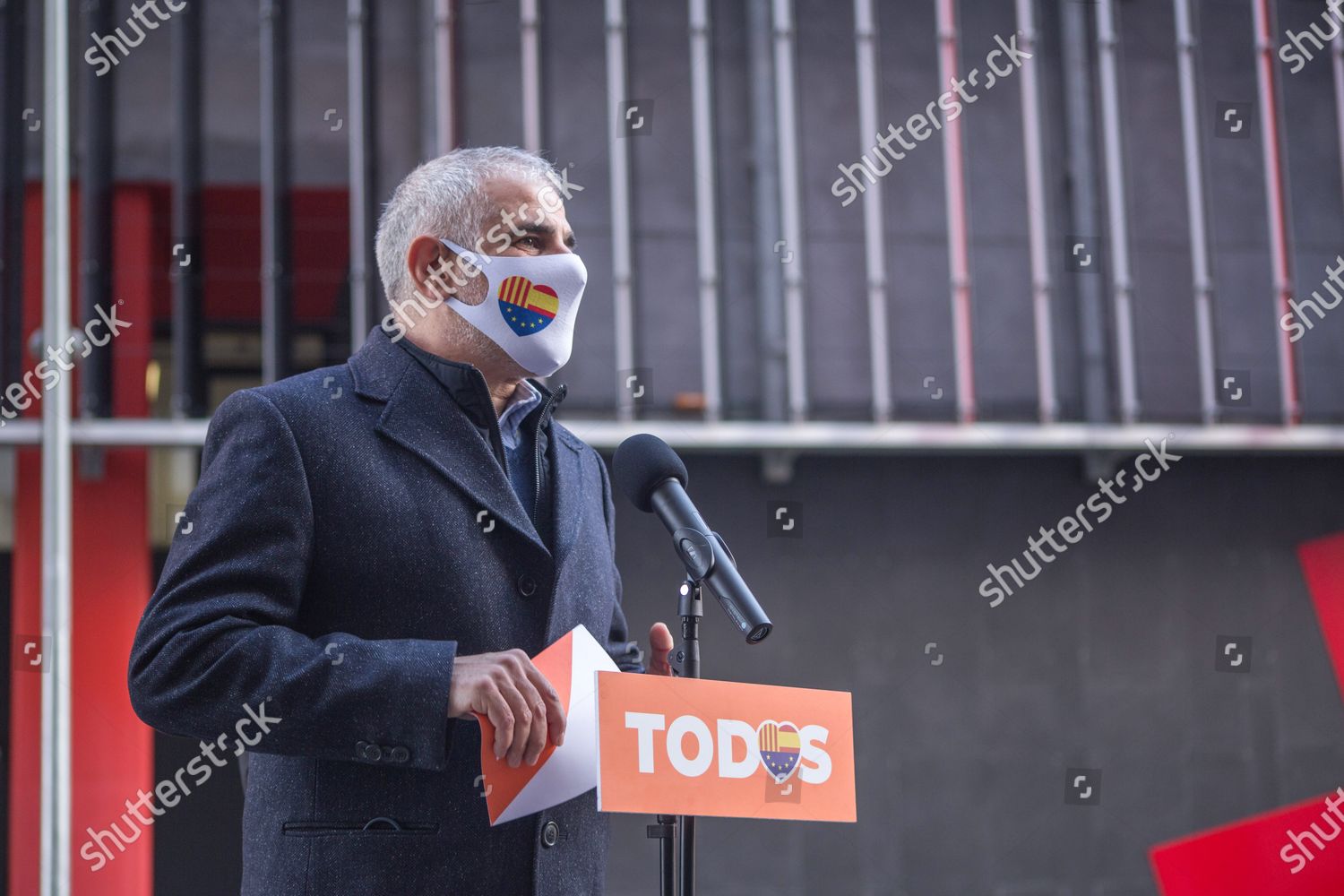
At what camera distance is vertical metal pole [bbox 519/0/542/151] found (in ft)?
22.5

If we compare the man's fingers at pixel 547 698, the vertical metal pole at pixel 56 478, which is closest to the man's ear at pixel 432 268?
the man's fingers at pixel 547 698

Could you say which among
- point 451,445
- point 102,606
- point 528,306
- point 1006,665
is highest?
point 528,306

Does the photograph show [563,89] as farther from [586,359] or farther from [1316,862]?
[1316,862]

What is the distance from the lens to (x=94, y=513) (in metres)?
6.38

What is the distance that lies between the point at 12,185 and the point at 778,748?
249 inches

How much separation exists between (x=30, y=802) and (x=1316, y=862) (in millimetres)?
6235

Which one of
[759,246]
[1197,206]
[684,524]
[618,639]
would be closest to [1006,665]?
[759,246]

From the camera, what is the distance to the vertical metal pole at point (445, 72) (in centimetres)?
679

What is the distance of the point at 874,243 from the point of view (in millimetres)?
7008

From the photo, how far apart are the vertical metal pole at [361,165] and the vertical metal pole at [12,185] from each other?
1.67 meters

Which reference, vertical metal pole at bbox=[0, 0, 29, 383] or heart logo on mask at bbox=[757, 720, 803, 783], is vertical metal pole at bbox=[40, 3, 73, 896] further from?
heart logo on mask at bbox=[757, 720, 803, 783]

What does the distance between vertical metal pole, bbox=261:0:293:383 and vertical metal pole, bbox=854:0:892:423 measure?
317cm

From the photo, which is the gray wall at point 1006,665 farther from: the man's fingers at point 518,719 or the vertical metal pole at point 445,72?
the man's fingers at point 518,719

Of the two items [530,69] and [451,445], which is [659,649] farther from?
[530,69]
